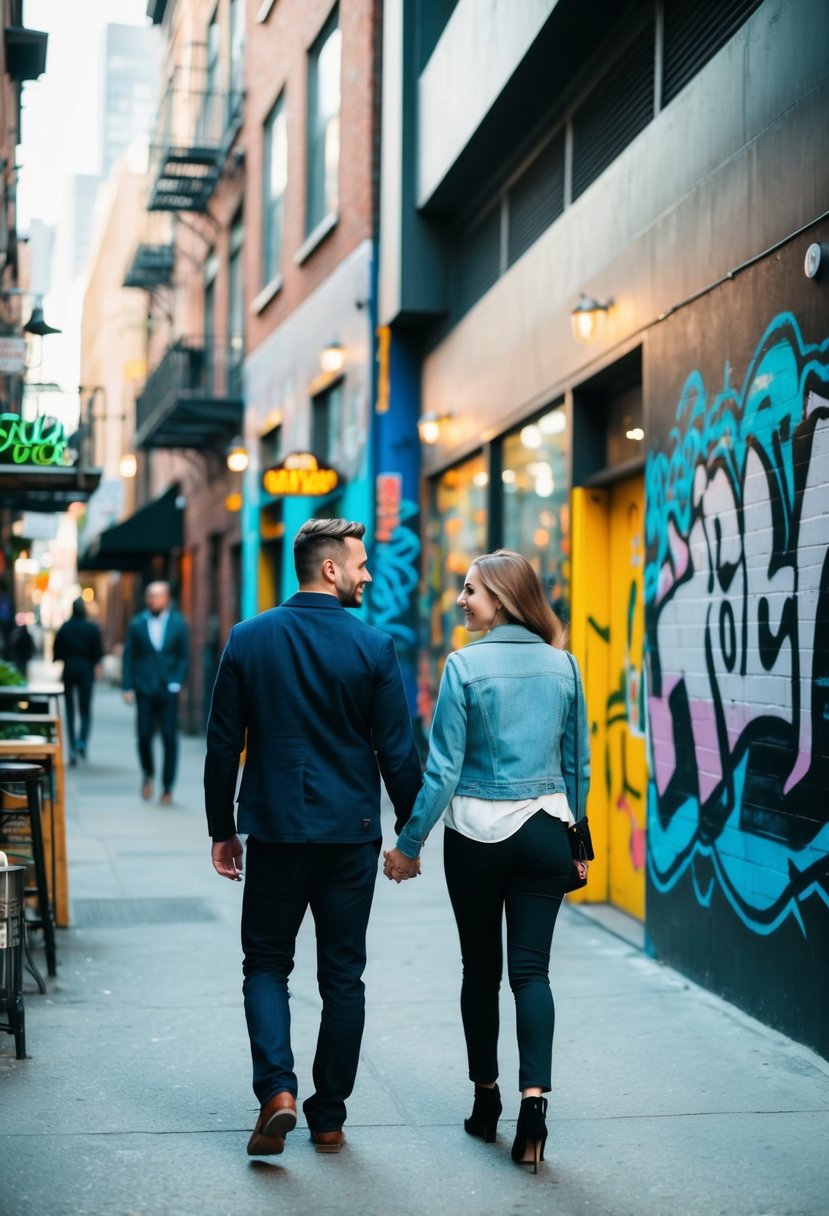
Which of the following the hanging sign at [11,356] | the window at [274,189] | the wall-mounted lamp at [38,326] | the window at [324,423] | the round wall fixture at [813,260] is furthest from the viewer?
the window at [274,189]

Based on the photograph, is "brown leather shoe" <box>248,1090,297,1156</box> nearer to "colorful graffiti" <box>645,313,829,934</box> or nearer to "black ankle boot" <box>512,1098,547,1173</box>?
"black ankle boot" <box>512,1098,547,1173</box>

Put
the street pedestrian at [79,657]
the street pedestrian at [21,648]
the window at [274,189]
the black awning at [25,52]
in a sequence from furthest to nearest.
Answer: the street pedestrian at [21,648]
the black awning at [25,52]
the window at [274,189]
the street pedestrian at [79,657]

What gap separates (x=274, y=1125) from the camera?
14.5 ft

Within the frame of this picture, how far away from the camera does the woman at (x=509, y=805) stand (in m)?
4.51

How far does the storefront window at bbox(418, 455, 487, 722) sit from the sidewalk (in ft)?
14.7

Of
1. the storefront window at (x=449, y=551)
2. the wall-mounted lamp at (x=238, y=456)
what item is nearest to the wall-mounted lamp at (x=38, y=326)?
the storefront window at (x=449, y=551)

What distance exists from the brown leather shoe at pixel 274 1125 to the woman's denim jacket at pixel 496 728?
2.67 feet

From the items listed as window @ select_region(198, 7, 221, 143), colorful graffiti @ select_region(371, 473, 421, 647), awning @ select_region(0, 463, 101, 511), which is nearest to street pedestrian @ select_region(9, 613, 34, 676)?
window @ select_region(198, 7, 221, 143)

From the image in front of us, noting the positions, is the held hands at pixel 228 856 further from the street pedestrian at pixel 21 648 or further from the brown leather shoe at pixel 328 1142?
the street pedestrian at pixel 21 648

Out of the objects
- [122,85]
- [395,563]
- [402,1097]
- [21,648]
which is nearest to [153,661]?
[395,563]

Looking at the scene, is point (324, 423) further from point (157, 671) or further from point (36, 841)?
point (36, 841)

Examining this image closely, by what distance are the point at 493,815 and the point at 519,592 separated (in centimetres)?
69

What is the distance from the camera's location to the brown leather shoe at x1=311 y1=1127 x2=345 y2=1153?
15.1 feet

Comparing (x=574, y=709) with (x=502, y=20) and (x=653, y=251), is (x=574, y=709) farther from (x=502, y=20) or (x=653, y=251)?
(x=502, y=20)
